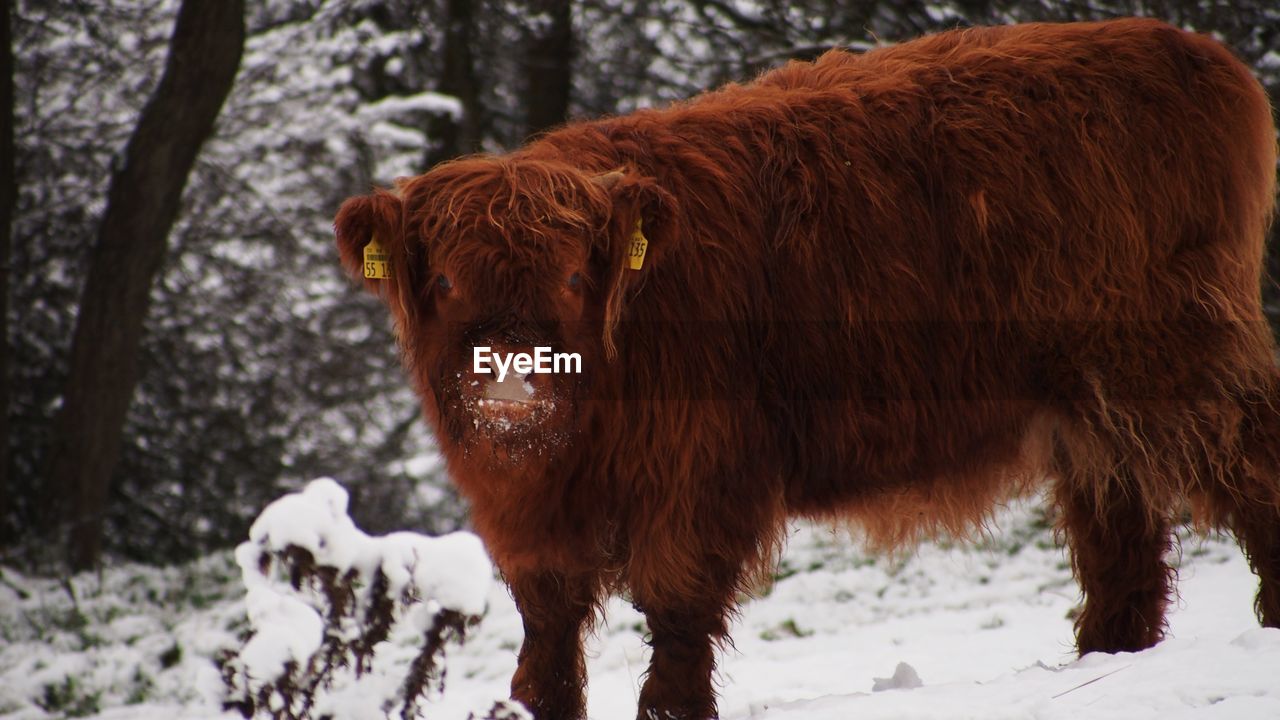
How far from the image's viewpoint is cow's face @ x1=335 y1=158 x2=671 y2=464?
2.96 m

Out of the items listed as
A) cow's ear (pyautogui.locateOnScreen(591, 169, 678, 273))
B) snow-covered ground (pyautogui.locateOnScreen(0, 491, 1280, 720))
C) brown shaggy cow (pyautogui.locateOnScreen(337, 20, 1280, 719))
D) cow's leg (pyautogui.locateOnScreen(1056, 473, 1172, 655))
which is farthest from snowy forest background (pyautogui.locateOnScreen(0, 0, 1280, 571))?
cow's ear (pyautogui.locateOnScreen(591, 169, 678, 273))

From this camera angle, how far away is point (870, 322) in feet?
11.5

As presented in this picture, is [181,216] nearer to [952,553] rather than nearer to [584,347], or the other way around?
[952,553]

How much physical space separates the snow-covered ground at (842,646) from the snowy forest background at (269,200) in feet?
2.77

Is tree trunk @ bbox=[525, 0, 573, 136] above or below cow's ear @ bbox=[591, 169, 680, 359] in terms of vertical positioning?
above

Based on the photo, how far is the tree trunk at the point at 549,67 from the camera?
30.9 feet

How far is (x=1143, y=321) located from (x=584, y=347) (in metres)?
1.77

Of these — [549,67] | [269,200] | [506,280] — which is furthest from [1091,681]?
[269,200]

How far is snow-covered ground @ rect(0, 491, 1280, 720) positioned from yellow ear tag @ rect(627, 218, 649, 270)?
1.09m

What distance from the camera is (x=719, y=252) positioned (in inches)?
134

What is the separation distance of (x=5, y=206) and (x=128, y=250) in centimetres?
86

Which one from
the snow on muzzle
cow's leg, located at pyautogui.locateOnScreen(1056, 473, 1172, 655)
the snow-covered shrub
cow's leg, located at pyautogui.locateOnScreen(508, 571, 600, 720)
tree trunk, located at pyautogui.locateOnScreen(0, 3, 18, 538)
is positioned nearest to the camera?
the snow-covered shrub

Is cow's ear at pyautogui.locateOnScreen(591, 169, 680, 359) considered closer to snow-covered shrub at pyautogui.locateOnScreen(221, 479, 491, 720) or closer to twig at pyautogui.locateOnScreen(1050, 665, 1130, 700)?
snow-covered shrub at pyautogui.locateOnScreen(221, 479, 491, 720)

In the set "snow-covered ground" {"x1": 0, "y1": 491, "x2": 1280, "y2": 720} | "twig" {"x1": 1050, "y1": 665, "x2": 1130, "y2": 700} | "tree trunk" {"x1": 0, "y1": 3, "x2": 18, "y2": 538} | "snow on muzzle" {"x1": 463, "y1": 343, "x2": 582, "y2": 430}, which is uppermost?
"tree trunk" {"x1": 0, "y1": 3, "x2": 18, "y2": 538}
